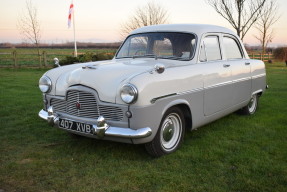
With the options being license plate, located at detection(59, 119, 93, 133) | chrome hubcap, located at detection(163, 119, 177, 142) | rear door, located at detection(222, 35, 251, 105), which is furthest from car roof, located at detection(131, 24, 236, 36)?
license plate, located at detection(59, 119, 93, 133)

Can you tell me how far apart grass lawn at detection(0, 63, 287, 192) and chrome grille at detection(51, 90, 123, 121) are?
599 millimetres

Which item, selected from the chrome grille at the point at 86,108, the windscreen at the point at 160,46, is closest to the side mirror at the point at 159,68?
the chrome grille at the point at 86,108

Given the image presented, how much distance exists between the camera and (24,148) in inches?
161

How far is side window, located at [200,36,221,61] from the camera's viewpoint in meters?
4.50

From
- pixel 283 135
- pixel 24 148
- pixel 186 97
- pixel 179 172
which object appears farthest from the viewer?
pixel 283 135

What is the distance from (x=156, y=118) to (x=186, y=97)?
649 millimetres

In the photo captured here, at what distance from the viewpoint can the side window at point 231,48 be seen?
16.8 feet

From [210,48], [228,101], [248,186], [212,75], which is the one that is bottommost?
[248,186]

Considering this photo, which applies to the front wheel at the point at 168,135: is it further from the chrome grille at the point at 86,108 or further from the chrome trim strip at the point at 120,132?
the chrome grille at the point at 86,108

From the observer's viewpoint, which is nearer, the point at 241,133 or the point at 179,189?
the point at 179,189

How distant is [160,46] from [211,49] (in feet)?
2.77

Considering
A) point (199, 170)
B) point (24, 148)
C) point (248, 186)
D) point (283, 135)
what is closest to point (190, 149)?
point (199, 170)

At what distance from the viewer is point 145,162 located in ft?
Answer: 11.7

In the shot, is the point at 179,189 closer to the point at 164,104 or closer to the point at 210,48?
the point at 164,104
